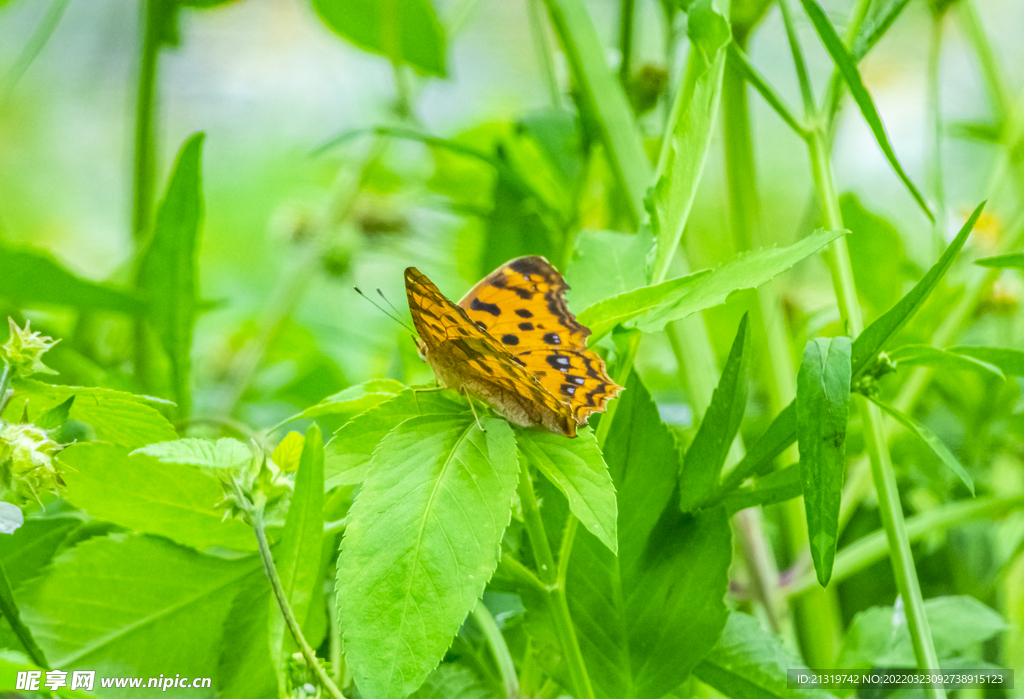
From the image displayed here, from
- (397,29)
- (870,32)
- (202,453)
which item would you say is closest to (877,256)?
(870,32)

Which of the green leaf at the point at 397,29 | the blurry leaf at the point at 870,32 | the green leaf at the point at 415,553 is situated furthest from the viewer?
the green leaf at the point at 397,29

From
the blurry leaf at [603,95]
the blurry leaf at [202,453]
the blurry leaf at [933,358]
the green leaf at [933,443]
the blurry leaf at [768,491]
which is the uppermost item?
the blurry leaf at [603,95]

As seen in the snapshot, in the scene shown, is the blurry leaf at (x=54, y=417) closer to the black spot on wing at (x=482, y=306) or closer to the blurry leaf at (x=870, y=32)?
the black spot on wing at (x=482, y=306)

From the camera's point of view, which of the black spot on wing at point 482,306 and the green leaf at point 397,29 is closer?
the black spot on wing at point 482,306

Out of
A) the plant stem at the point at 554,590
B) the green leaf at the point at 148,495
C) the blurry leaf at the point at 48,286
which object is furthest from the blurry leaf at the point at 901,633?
the blurry leaf at the point at 48,286

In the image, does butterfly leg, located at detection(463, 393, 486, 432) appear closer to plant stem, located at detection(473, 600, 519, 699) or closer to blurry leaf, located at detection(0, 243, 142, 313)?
plant stem, located at detection(473, 600, 519, 699)

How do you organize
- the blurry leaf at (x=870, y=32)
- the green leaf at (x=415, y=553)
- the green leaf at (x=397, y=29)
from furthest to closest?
the green leaf at (x=397, y=29), the blurry leaf at (x=870, y=32), the green leaf at (x=415, y=553)

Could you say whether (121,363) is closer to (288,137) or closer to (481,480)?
(481,480)

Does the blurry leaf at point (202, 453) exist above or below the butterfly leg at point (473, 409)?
below

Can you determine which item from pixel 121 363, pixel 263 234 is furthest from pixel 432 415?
pixel 263 234
